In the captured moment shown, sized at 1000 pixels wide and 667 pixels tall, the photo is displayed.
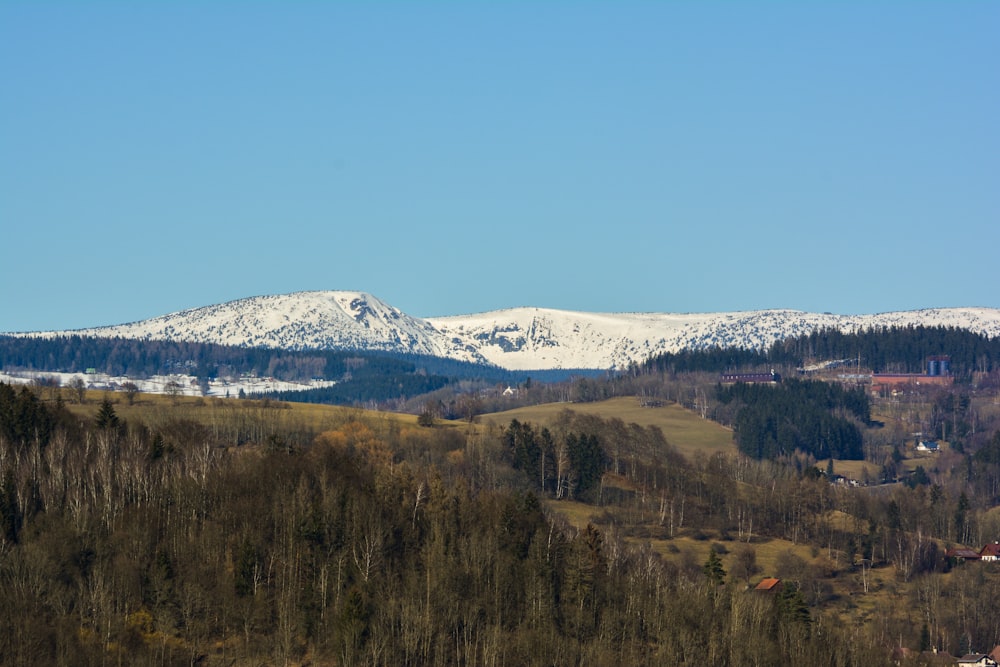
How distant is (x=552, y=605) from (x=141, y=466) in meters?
39.7

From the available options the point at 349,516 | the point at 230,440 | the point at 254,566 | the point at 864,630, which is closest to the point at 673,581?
the point at 864,630

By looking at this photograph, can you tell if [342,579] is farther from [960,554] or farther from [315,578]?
[960,554]

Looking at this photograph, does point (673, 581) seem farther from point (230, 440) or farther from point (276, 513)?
point (230, 440)

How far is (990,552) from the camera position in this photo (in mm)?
194875

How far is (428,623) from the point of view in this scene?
114000 millimetres

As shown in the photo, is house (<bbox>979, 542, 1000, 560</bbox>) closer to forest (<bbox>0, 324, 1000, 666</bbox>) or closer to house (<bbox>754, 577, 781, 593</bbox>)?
forest (<bbox>0, 324, 1000, 666</bbox>)

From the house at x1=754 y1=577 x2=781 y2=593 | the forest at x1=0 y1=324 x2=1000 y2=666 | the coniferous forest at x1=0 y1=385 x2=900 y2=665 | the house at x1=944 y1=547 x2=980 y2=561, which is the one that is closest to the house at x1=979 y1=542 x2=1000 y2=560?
the house at x1=944 y1=547 x2=980 y2=561

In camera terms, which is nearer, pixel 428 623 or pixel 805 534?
pixel 428 623

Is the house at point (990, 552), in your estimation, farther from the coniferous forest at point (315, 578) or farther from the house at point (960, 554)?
the coniferous forest at point (315, 578)

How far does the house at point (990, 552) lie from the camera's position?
19275cm

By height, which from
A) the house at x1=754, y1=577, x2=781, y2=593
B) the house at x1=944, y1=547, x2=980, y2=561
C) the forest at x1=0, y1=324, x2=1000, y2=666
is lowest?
the house at x1=754, y1=577, x2=781, y2=593

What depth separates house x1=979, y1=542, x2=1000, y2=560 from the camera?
632 feet

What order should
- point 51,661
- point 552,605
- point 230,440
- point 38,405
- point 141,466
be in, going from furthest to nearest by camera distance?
point 230,440 → point 38,405 → point 141,466 → point 552,605 → point 51,661

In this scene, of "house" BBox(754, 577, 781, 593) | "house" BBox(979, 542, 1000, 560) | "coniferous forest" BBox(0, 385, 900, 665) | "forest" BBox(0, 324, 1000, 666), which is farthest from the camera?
"house" BBox(979, 542, 1000, 560)
